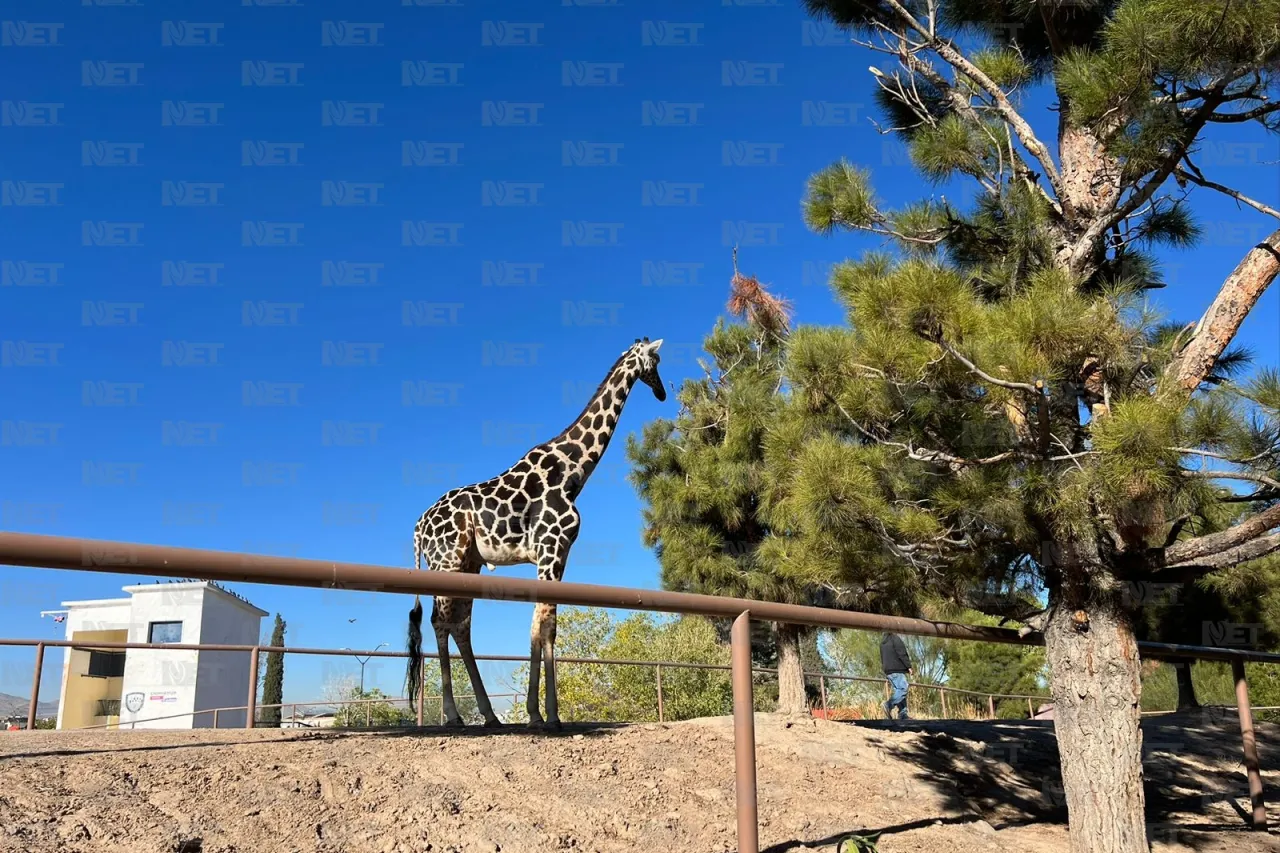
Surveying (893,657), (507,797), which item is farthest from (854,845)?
(893,657)

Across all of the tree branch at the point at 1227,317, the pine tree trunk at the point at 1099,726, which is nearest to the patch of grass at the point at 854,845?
the pine tree trunk at the point at 1099,726

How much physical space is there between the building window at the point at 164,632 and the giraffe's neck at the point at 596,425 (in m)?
20.4

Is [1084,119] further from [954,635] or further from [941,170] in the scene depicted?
[954,635]

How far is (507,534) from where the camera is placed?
6918 mm

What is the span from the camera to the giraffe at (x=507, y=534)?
6.70 meters

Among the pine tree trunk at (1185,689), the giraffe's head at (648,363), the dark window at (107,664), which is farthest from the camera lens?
the dark window at (107,664)

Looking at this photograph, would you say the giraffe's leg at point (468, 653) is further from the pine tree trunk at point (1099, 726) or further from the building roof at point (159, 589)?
the building roof at point (159, 589)

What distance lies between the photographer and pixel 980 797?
675 centimetres

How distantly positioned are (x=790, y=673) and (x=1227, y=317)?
6.83 metres

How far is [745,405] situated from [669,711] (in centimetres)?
771

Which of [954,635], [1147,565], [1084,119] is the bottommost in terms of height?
[954,635]

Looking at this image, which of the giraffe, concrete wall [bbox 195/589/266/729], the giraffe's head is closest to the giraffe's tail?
the giraffe

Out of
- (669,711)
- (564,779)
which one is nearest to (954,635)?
(564,779)

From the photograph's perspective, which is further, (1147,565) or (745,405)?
(745,405)
